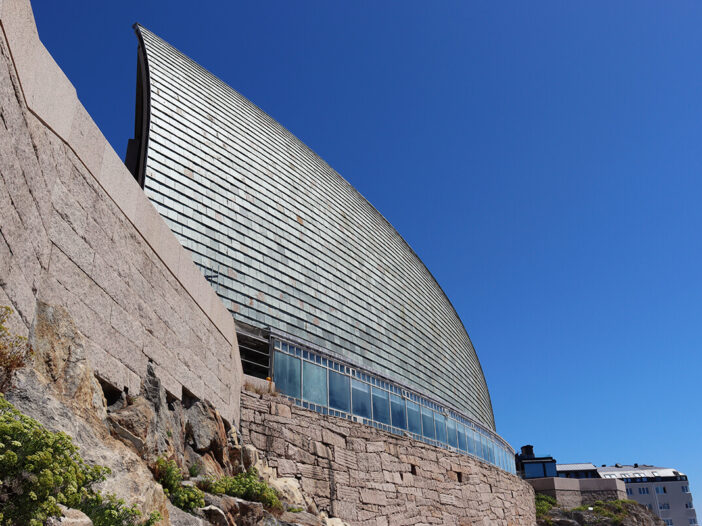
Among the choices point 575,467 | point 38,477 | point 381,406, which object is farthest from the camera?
point 575,467

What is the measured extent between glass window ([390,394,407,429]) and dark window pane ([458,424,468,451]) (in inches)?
167

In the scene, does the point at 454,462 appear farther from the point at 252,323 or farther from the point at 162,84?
the point at 162,84

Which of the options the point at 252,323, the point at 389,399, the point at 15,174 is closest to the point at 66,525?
the point at 15,174

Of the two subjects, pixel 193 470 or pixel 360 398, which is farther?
pixel 360 398

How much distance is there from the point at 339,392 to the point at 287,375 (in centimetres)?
216

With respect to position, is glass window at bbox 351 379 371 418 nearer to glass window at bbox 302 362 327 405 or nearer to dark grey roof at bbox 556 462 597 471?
glass window at bbox 302 362 327 405

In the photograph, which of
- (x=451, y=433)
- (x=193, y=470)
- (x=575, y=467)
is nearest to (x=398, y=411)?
(x=451, y=433)

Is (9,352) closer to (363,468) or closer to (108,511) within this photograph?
(108,511)

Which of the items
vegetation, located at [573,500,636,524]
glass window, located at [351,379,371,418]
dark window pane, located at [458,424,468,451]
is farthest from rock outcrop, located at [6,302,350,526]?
vegetation, located at [573,500,636,524]

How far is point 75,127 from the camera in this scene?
7.24 meters

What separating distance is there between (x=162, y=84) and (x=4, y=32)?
15441mm

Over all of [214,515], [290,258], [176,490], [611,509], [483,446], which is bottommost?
[214,515]

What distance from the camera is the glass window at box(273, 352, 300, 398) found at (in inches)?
653

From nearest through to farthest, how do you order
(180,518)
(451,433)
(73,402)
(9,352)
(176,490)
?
(9,352) → (73,402) → (180,518) → (176,490) → (451,433)
